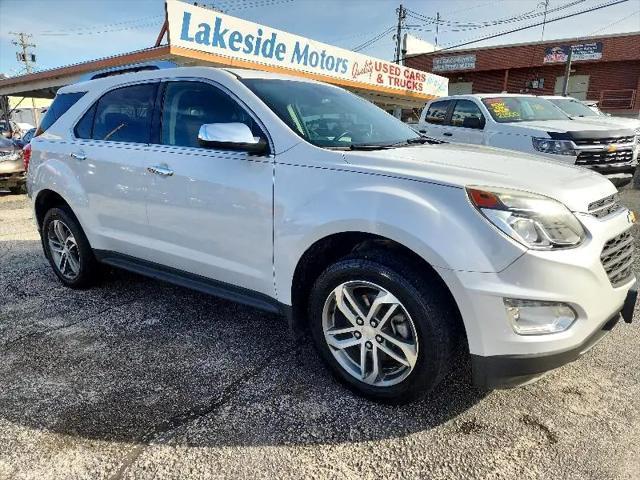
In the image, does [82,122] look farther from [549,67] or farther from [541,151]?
[549,67]

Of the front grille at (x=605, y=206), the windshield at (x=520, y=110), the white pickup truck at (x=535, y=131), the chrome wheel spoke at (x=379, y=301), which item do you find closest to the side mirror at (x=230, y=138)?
the chrome wheel spoke at (x=379, y=301)

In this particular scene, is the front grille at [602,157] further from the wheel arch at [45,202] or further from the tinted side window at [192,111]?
the wheel arch at [45,202]

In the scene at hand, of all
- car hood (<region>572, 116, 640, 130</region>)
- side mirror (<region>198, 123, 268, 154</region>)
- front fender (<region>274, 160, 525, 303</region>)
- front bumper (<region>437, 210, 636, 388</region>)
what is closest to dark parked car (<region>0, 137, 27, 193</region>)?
side mirror (<region>198, 123, 268, 154</region>)

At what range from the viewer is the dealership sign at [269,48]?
11.8 m

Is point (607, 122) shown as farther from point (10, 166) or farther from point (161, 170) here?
point (10, 166)

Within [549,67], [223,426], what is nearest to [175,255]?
[223,426]

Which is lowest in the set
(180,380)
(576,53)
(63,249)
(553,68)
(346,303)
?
(180,380)

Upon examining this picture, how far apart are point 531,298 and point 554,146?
19.3ft

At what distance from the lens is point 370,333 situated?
2.54 meters

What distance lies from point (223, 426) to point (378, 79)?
19577mm

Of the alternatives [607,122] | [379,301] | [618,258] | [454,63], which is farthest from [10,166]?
[454,63]

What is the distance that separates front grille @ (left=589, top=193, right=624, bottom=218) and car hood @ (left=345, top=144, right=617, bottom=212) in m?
0.03

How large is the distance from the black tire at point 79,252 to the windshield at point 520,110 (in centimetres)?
656

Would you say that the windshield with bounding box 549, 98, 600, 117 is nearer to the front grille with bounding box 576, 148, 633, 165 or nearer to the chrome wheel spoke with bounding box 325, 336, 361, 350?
the front grille with bounding box 576, 148, 633, 165
